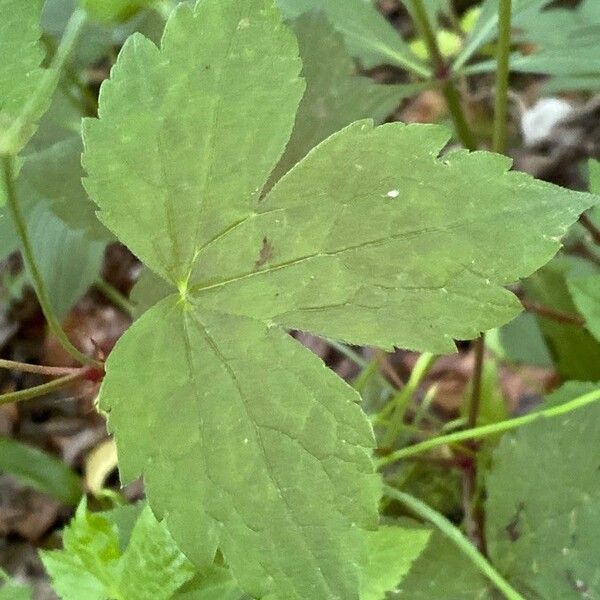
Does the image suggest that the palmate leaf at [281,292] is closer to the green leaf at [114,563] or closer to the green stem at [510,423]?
the green leaf at [114,563]

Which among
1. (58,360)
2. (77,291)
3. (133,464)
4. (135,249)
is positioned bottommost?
(58,360)

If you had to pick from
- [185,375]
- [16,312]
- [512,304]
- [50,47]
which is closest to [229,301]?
[185,375]

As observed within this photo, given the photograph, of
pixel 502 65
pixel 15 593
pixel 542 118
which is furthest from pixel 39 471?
pixel 542 118

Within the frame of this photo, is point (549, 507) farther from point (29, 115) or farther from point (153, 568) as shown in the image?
point (29, 115)

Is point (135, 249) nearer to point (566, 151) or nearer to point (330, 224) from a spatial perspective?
point (330, 224)

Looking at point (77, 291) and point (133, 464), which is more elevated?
point (133, 464)

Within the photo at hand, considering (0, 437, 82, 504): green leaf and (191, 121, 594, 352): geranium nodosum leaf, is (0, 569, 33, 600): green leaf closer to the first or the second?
(191, 121, 594, 352): geranium nodosum leaf

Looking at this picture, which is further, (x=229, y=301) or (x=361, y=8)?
(x=361, y=8)

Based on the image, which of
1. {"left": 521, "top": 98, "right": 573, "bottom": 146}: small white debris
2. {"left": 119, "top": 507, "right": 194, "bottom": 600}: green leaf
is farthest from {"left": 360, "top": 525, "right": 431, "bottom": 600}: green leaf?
{"left": 521, "top": 98, "right": 573, "bottom": 146}: small white debris

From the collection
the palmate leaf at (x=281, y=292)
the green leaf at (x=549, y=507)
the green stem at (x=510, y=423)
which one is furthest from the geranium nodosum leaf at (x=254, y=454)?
the green leaf at (x=549, y=507)
